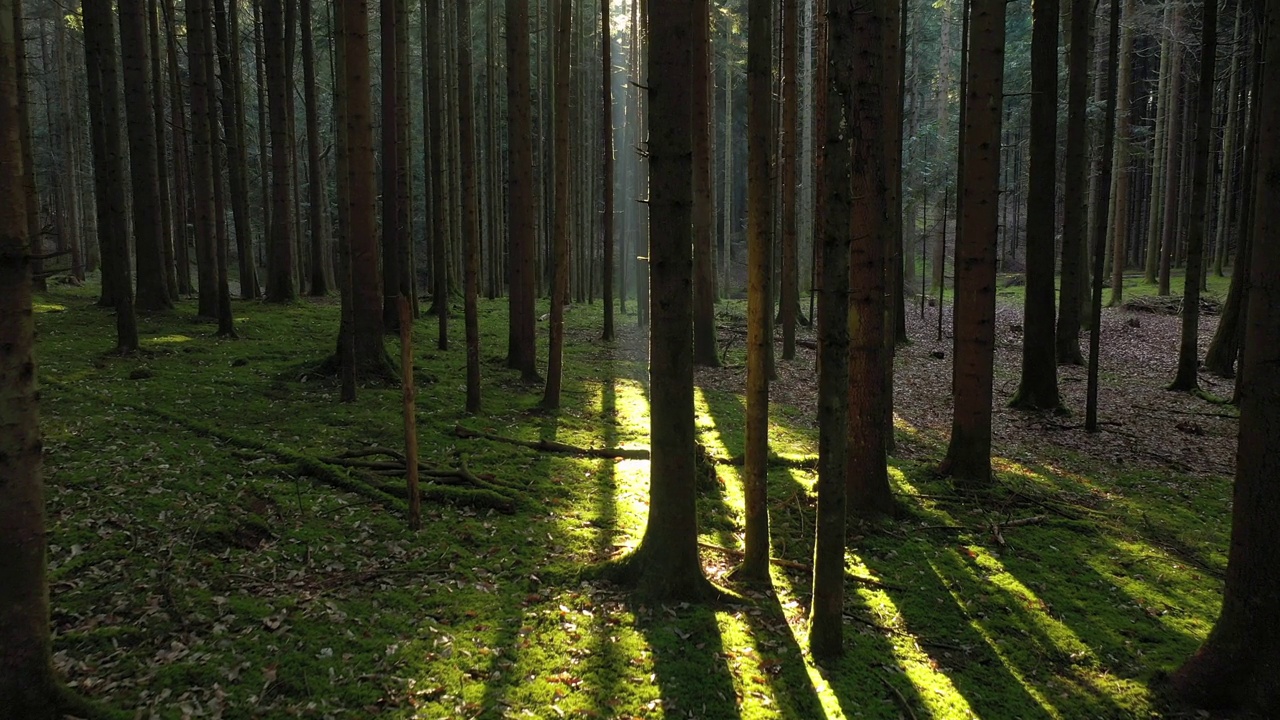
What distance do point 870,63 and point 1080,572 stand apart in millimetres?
5028

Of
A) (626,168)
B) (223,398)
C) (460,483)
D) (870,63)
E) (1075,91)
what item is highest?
(626,168)

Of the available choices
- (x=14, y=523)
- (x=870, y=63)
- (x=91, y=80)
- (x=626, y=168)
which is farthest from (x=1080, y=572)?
(x=626, y=168)

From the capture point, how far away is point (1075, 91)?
13.5m

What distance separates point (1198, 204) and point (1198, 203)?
0.03 m

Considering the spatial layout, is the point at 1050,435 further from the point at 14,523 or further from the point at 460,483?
the point at 14,523

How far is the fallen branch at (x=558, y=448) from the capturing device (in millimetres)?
9578

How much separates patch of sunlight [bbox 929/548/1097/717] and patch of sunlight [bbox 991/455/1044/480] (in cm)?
296

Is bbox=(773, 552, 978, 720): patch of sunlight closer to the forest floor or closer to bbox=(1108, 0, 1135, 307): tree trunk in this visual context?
the forest floor

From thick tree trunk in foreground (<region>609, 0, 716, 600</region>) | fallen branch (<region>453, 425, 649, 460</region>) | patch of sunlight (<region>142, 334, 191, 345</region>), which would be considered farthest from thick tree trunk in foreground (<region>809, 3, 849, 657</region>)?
patch of sunlight (<region>142, 334, 191, 345</region>)

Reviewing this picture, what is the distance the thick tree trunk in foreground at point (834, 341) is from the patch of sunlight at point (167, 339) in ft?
40.2

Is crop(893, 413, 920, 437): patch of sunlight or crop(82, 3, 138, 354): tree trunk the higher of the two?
crop(82, 3, 138, 354): tree trunk

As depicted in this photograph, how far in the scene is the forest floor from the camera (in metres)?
4.58

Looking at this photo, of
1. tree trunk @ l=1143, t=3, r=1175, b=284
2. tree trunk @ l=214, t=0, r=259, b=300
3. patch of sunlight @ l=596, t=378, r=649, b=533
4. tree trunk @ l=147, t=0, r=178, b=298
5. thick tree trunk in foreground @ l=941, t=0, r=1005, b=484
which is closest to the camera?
patch of sunlight @ l=596, t=378, r=649, b=533

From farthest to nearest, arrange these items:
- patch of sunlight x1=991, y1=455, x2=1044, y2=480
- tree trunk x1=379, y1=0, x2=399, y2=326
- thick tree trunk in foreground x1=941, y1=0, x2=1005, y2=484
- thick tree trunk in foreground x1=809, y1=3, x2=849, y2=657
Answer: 1. tree trunk x1=379, y1=0, x2=399, y2=326
2. patch of sunlight x1=991, y1=455, x2=1044, y2=480
3. thick tree trunk in foreground x1=941, y1=0, x2=1005, y2=484
4. thick tree trunk in foreground x1=809, y1=3, x2=849, y2=657
